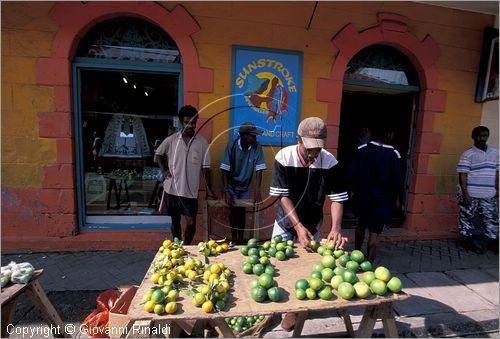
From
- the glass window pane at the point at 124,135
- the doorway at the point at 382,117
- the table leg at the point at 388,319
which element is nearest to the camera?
the table leg at the point at 388,319

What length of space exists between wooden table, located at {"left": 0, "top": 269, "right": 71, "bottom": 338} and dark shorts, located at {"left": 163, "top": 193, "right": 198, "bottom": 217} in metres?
1.61

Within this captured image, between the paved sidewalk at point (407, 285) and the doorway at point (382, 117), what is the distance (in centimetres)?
117

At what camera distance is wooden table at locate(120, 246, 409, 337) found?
152 centimetres

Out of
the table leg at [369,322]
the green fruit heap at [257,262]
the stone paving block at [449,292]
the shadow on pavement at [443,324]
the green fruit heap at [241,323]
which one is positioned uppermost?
the green fruit heap at [257,262]

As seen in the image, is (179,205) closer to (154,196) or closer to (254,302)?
(154,196)

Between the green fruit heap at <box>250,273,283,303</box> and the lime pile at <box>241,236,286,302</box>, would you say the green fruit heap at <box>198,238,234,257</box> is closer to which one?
the lime pile at <box>241,236,286,302</box>

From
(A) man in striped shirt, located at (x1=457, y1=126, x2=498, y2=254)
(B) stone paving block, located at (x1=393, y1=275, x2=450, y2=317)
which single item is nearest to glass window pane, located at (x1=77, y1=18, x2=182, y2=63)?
(B) stone paving block, located at (x1=393, y1=275, x2=450, y2=317)

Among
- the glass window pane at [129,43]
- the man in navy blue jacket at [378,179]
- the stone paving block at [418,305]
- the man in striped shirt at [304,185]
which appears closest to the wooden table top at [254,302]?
the man in striped shirt at [304,185]

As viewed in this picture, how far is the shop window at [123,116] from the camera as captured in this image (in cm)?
416

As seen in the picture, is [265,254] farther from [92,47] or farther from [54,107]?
[92,47]

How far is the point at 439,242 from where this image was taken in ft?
16.4

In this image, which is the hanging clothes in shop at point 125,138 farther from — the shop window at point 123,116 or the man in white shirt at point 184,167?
the man in white shirt at point 184,167

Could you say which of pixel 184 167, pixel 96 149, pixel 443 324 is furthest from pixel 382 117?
pixel 96 149

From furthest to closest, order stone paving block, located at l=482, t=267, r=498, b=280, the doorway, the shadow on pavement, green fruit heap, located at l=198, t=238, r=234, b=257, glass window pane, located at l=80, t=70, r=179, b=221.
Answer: the doorway
glass window pane, located at l=80, t=70, r=179, b=221
stone paving block, located at l=482, t=267, r=498, b=280
the shadow on pavement
green fruit heap, located at l=198, t=238, r=234, b=257
